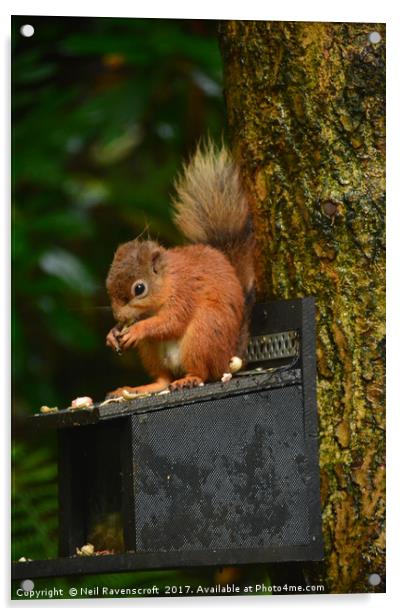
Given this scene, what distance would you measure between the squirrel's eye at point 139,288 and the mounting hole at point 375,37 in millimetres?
775

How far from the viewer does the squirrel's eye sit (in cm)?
250

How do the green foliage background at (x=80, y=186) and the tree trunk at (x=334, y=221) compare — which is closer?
the tree trunk at (x=334, y=221)

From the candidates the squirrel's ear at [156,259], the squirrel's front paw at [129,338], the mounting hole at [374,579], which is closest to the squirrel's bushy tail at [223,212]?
the squirrel's ear at [156,259]

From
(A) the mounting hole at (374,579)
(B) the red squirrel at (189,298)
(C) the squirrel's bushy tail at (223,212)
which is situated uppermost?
→ (C) the squirrel's bushy tail at (223,212)

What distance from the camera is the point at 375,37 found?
2.69 meters

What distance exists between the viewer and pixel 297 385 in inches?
99.7

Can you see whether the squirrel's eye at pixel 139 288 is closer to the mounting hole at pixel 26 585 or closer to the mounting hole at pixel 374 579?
the mounting hole at pixel 26 585

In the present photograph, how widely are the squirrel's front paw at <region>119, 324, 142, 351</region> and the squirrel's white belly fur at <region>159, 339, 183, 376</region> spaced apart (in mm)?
93

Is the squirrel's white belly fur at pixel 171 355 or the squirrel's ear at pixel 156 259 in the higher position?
the squirrel's ear at pixel 156 259

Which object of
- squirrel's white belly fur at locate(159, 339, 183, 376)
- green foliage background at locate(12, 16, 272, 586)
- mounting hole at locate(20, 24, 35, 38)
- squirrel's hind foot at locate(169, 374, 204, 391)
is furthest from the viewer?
green foliage background at locate(12, 16, 272, 586)

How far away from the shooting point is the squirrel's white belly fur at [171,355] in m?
2.54

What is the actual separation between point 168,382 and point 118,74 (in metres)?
1.42

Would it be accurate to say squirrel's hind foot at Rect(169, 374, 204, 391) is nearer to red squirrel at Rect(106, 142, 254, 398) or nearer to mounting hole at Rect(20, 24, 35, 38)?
red squirrel at Rect(106, 142, 254, 398)

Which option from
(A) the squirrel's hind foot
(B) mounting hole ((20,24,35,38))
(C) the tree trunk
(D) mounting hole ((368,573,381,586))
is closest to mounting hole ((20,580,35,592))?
(A) the squirrel's hind foot
